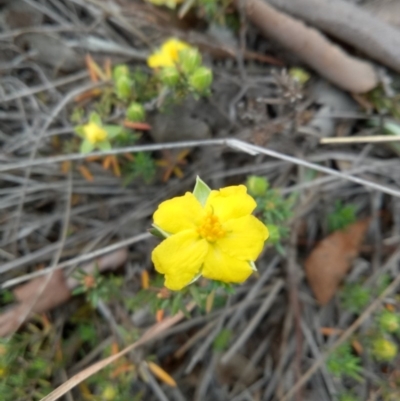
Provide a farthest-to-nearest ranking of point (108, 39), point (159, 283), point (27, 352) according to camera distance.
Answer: point (108, 39) → point (27, 352) → point (159, 283)

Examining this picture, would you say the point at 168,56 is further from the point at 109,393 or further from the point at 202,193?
the point at 109,393

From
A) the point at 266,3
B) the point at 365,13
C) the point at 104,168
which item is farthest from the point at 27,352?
the point at 365,13

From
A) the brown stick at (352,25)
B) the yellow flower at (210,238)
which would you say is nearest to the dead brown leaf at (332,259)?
the brown stick at (352,25)

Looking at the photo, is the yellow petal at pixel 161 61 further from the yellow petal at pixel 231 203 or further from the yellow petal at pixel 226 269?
the yellow petal at pixel 226 269

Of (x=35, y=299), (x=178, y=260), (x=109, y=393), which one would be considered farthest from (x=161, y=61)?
(x=109, y=393)

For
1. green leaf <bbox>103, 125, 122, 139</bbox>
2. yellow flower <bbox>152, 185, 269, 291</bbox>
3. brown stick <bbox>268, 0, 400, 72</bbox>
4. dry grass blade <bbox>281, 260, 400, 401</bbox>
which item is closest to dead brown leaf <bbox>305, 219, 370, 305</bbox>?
dry grass blade <bbox>281, 260, 400, 401</bbox>

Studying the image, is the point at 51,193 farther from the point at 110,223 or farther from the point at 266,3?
the point at 266,3
